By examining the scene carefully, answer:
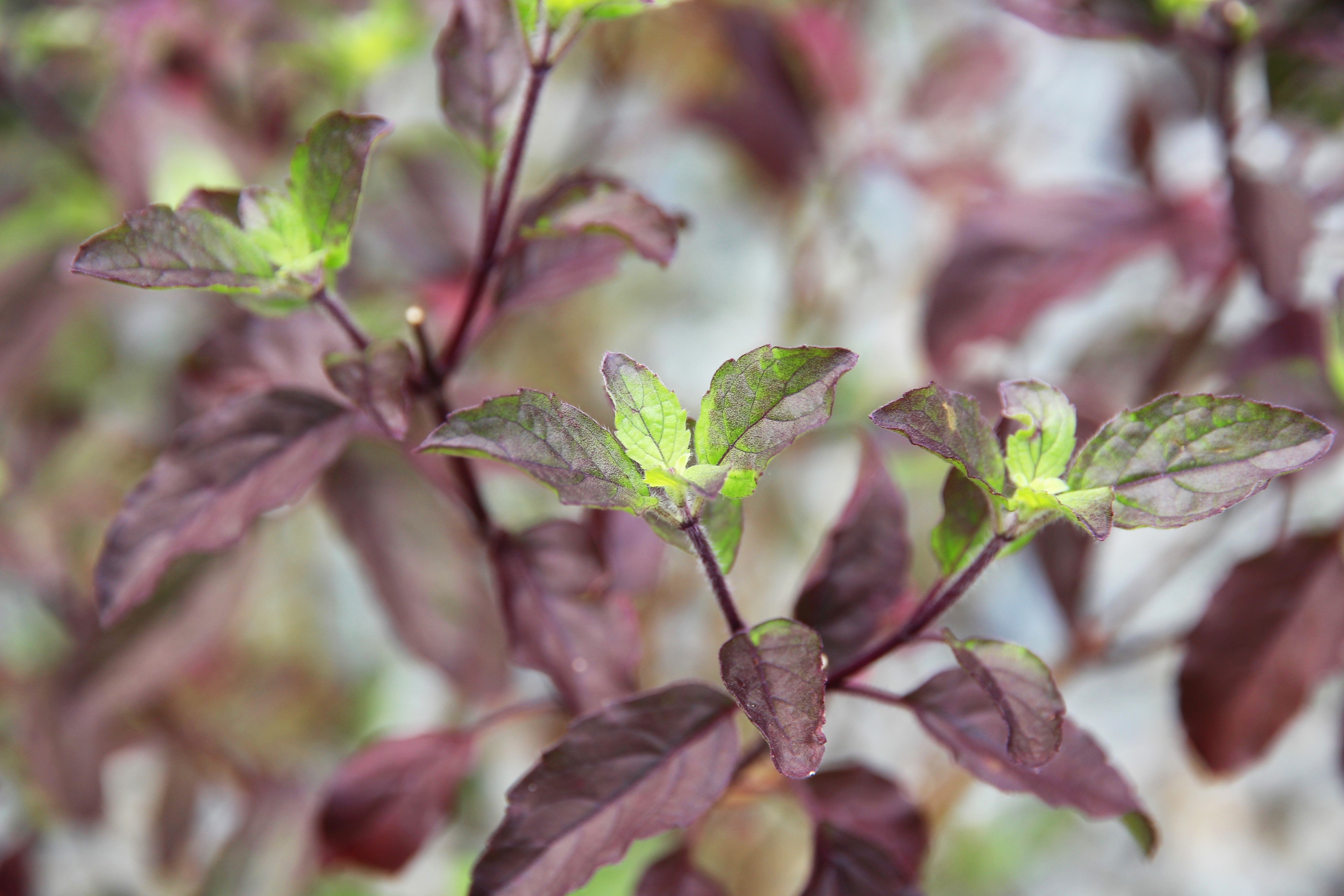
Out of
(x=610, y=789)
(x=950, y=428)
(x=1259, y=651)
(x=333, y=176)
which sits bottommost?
(x=1259, y=651)

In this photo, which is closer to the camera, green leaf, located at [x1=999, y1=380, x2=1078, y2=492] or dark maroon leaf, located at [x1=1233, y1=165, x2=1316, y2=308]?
green leaf, located at [x1=999, y1=380, x2=1078, y2=492]

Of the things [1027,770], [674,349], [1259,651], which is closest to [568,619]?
[1027,770]

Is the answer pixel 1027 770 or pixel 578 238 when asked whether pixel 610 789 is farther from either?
pixel 578 238

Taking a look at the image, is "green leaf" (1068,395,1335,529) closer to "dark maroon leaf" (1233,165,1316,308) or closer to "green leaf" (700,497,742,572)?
"green leaf" (700,497,742,572)

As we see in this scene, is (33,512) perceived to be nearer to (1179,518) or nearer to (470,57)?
(470,57)

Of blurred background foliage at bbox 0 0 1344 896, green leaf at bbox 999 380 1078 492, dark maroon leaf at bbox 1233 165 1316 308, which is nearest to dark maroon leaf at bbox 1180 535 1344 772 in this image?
blurred background foliage at bbox 0 0 1344 896

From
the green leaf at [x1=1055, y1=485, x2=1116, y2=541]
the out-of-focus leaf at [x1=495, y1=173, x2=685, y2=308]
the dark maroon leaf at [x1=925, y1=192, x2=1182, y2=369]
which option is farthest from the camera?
the dark maroon leaf at [x1=925, y1=192, x2=1182, y2=369]

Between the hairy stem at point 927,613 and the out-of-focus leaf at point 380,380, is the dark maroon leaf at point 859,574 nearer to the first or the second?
the hairy stem at point 927,613
